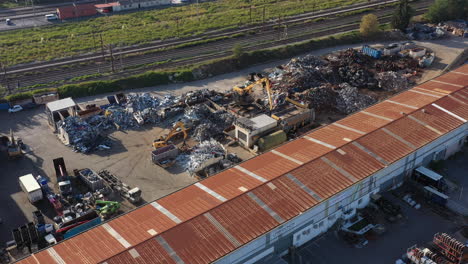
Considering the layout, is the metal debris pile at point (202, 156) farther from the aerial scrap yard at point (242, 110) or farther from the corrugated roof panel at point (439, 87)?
the corrugated roof panel at point (439, 87)

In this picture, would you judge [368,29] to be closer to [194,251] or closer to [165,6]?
[165,6]

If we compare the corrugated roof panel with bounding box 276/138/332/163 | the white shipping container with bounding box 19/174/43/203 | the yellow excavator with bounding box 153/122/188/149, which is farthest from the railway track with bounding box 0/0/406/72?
the corrugated roof panel with bounding box 276/138/332/163

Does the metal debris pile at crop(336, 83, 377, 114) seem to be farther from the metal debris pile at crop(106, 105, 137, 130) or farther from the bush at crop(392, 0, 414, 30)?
the bush at crop(392, 0, 414, 30)

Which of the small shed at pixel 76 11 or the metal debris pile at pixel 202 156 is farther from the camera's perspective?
the small shed at pixel 76 11

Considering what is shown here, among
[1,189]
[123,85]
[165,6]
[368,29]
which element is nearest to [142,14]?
[165,6]

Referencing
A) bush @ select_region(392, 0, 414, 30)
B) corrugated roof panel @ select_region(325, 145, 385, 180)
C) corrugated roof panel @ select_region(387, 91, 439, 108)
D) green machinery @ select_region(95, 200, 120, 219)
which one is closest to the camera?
corrugated roof panel @ select_region(325, 145, 385, 180)

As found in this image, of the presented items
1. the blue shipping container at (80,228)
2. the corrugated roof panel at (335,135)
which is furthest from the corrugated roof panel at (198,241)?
the corrugated roof panel at (335,135)

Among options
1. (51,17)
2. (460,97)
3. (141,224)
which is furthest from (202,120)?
(51,17)
